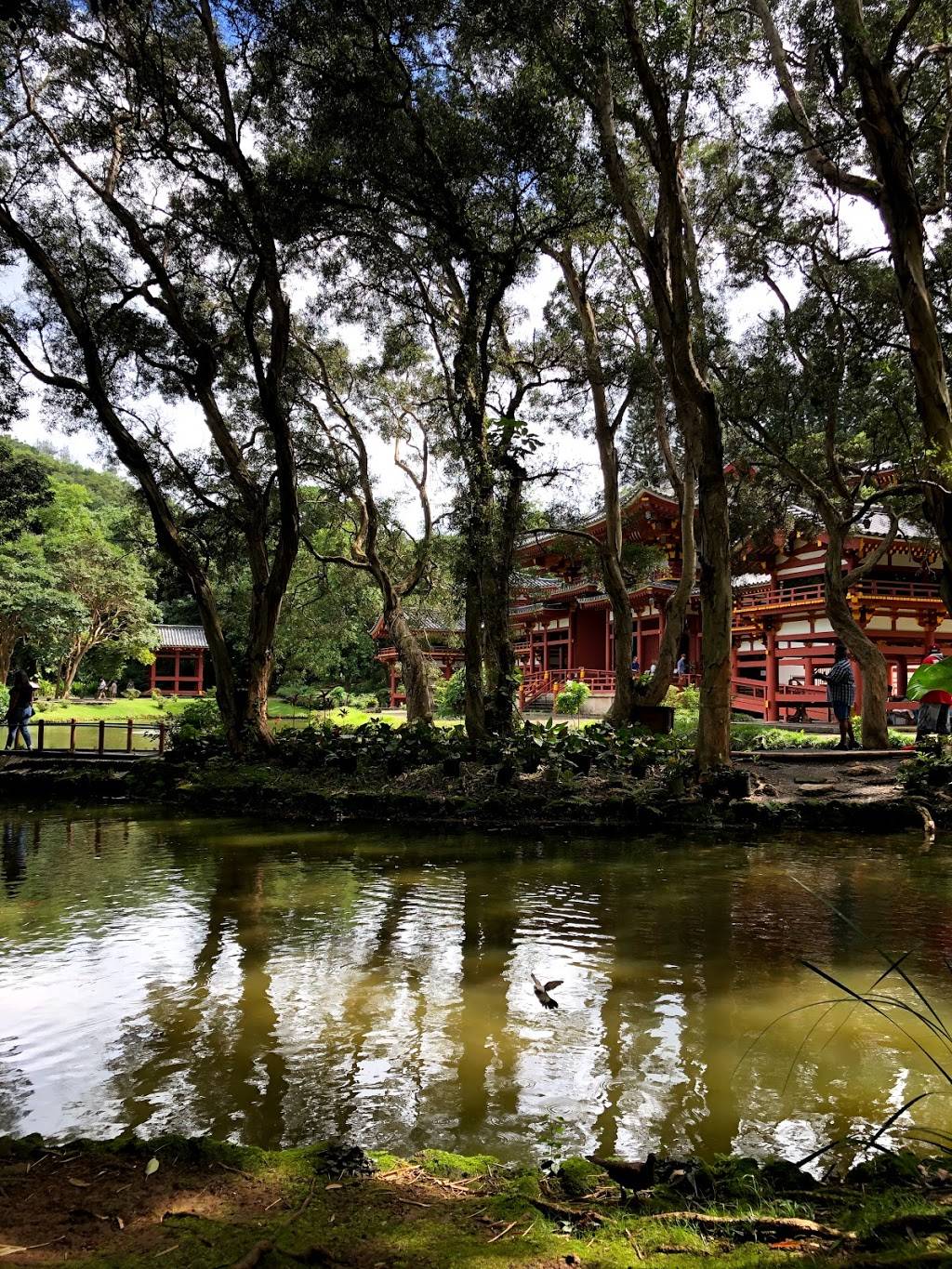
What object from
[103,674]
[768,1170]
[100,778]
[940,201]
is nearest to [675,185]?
[940,201]

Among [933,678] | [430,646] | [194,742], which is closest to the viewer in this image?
[933,678]

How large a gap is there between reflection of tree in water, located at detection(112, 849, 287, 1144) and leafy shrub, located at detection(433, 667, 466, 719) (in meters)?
19.5

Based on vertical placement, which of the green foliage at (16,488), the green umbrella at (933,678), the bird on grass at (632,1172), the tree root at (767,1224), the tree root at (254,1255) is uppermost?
the green foliage at (16,488)

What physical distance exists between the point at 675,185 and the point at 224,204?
681 cm

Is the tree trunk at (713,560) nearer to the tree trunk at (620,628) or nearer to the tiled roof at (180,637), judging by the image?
the tree trunk at (620,628)

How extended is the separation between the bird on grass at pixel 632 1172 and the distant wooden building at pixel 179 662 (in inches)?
1577

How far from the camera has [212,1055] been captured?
356cm

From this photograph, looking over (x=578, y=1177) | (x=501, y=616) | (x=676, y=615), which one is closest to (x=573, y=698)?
(x=676, y=615)

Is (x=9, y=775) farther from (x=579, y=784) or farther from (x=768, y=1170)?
(x=768, y=1170)

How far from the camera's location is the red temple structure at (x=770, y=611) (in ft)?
72.0

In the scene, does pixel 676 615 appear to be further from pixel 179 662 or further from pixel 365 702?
pixel 179 662

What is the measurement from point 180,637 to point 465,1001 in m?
39.7

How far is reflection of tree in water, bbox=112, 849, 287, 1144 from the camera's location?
3020mm

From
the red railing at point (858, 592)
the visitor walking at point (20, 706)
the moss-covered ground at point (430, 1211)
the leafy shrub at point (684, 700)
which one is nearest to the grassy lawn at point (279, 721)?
the leafy shrub at point (684, 700)
